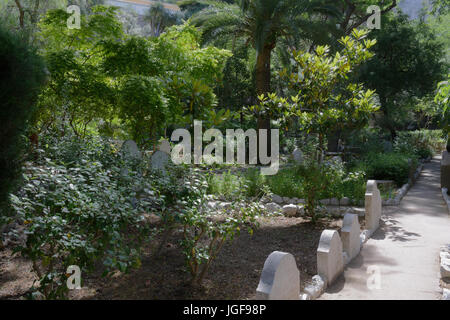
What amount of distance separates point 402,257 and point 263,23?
8.69m

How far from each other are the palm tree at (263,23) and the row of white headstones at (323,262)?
22.6ft

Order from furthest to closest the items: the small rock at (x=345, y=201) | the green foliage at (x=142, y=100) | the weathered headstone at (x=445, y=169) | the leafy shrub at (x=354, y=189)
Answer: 1. the weathered headstone at (x=445, y=169)
2. the small rock at (x=345, y=201)
3. the leafy shrub at (x=354, y=189)
4. the green foliage at (x=142, y=100)

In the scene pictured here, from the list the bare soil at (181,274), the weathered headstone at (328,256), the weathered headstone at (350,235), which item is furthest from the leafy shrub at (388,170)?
the weathered headstone at (328,256)

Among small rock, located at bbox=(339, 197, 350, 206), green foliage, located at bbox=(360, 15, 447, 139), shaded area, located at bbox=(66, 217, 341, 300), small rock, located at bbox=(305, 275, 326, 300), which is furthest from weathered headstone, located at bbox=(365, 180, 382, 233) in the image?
green foliage, located at bbox=(360, 15, 447, 139)

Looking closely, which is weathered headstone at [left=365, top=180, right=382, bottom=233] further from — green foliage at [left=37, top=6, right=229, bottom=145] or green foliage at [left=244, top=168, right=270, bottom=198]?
green foliage at [left=37, top=6, right=229, bottom=145]

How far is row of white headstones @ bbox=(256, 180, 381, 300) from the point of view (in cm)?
312

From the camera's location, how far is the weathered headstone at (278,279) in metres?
3.05

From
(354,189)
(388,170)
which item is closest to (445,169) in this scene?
(388,170)

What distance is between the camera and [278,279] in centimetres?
315

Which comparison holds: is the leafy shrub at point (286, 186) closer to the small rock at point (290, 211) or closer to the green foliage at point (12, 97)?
the small rock at point (290, 211)

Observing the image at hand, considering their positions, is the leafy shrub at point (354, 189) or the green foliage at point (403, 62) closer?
the leafy shrub at point (354, 189)

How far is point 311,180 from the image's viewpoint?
6762 millimetres

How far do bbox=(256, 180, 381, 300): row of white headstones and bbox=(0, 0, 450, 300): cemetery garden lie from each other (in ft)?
0.06

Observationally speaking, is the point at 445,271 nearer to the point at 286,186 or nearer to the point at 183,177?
the point at 183,177
